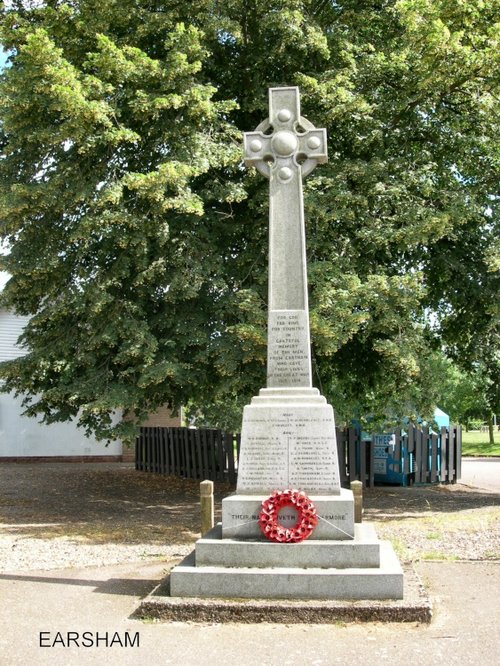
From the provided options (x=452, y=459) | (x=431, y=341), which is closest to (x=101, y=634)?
(x=431, y=341)

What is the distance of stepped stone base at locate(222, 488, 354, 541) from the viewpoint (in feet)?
23.4

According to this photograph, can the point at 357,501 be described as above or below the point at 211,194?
below

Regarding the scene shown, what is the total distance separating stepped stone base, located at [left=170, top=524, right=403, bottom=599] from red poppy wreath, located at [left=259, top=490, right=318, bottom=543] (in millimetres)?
89

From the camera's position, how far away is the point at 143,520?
43.8ft

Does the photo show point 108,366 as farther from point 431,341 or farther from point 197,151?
point 431,341

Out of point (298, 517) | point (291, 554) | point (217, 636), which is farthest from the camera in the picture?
point (298, 517)

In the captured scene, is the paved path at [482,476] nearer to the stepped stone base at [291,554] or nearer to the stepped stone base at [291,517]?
the stepped stone base at [291,517]

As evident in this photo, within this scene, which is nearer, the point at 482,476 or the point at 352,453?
the point at 352,453

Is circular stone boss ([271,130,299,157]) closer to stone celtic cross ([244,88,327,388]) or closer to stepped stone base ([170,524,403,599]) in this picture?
stone celtic cross ([244,88,327,388])

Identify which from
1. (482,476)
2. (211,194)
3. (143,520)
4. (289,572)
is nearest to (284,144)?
(289,572)

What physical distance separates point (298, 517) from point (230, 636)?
1.41m

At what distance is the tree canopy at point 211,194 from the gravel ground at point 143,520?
185cm

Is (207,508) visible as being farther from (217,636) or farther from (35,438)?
(35,438)

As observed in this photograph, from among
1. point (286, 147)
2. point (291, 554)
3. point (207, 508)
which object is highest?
point (286, 147)
